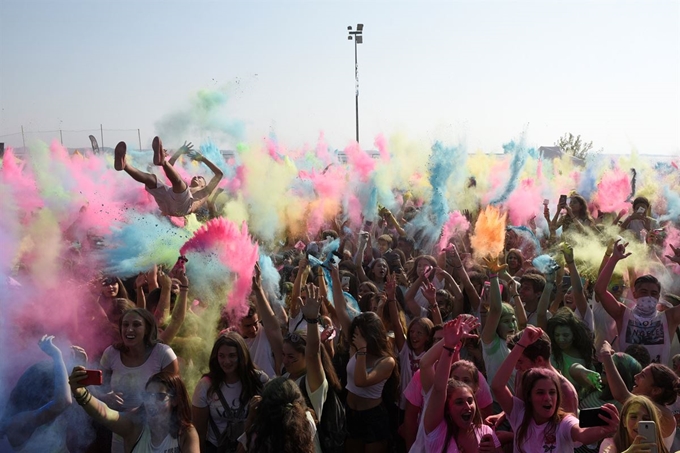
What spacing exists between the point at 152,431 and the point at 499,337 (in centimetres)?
272

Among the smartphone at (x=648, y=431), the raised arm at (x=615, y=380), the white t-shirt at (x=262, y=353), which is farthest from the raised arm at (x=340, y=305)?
the smartphone at (x=648, y=431)

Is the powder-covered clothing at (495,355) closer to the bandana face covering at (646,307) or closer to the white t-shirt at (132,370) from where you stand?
the bandana face covering at (646,307)

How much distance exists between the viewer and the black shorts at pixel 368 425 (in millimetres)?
4766

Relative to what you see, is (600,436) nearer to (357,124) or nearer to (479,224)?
(479,224)

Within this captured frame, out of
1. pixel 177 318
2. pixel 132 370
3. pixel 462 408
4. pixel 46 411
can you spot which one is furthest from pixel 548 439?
pixel 177 318

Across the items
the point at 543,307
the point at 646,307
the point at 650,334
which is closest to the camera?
the point at 650,334

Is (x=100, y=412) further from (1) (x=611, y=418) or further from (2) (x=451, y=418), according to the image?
(1) (x=611, y=418)

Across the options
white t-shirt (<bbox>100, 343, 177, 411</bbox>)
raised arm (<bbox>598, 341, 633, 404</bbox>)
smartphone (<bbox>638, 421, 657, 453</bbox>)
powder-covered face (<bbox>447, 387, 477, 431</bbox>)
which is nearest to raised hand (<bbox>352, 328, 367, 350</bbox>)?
powder-covered face (<bbox>447, 387, 477, 431</bbox>)

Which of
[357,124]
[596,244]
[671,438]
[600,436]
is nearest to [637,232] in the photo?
[596,244]

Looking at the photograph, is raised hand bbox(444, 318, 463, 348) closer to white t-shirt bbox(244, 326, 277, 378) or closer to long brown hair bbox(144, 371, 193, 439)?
long brown hair bbox(144, 371, 193, 439)

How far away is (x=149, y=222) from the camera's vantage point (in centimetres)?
753

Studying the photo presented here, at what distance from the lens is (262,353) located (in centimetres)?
534

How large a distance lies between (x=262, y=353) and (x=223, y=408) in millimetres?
1008

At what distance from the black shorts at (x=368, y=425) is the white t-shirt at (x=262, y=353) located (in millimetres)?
789
